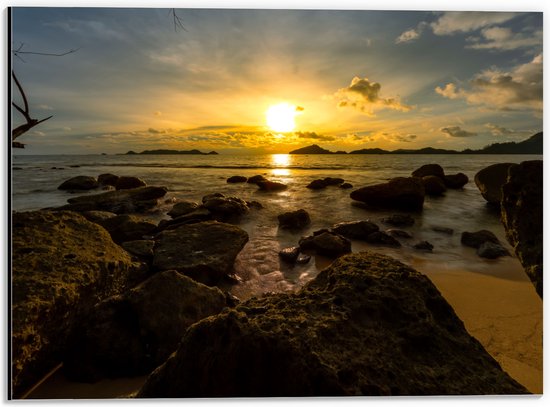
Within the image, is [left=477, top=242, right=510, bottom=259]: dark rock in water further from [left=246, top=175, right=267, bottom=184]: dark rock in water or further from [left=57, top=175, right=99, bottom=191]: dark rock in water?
[left=57, top=175, right=99, bottom=191]: dark rock in water

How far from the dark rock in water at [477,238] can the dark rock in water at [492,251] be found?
274 mm

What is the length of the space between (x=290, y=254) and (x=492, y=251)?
2955 mm

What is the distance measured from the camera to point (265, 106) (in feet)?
13.9

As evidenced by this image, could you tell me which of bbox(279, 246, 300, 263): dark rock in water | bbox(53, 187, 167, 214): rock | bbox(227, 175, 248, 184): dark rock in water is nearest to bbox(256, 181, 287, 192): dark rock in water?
bbox(227, 175, 248, 184): dark rock in water

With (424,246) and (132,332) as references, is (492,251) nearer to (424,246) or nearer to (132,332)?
(424,246)

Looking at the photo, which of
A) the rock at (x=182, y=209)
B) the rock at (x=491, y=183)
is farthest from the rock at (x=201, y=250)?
the rock at (x=491, y=183)

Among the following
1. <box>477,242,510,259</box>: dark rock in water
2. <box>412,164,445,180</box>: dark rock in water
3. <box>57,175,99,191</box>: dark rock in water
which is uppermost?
<box>412,164,445,180</box>: dark rock in water

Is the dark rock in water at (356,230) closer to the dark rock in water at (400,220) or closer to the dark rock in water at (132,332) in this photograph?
the dark rock in water at (400,220)

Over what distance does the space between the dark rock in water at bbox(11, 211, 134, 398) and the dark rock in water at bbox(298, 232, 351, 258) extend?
108 inches

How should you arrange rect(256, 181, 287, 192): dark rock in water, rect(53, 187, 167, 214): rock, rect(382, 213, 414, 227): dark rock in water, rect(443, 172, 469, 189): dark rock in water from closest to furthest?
rect(382, 213, 414, 227): dark rock in water < rect(53, 187, 167, 214): rock < rect(256, 181, 287, 192): dark rock in water < rect(443, 172, 469, 189): dark rock in water

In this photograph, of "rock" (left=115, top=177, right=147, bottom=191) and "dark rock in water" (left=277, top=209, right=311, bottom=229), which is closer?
"dark rock in water" (left=277, top=209, right=311, bottom=229)

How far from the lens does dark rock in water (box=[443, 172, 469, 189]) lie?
441 inches

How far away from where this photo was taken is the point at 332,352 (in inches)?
70.1

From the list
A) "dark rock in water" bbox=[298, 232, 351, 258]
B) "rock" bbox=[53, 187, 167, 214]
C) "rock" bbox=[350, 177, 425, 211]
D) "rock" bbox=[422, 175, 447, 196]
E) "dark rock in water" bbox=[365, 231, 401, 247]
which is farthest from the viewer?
"rock" bbox=[422, 175, 447, 196]
